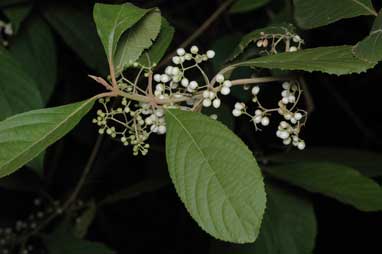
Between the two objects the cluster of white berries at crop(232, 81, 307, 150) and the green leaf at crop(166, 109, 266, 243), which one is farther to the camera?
the cluster of white berries at crop(232, 81, 307, 150)

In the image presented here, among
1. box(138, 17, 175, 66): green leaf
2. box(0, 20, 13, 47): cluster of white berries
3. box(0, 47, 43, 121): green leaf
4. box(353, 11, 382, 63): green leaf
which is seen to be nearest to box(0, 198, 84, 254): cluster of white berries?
box(0, 20, 13, 47): cluster of white berries

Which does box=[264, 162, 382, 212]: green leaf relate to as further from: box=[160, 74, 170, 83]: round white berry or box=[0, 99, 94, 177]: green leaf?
box=[0, 99, 94, 177]: green leaf

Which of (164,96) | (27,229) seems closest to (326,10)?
(164,96)

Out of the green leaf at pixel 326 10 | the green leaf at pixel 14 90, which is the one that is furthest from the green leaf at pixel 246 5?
the green leaf at pixel 14 90

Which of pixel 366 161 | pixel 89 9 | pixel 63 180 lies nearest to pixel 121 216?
pixel 63 180

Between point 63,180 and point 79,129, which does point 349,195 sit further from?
point 63,180

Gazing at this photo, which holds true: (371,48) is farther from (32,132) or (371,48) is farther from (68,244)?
(68,244)

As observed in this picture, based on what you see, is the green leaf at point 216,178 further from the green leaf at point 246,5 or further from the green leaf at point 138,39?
the green leaf at point 246,5
